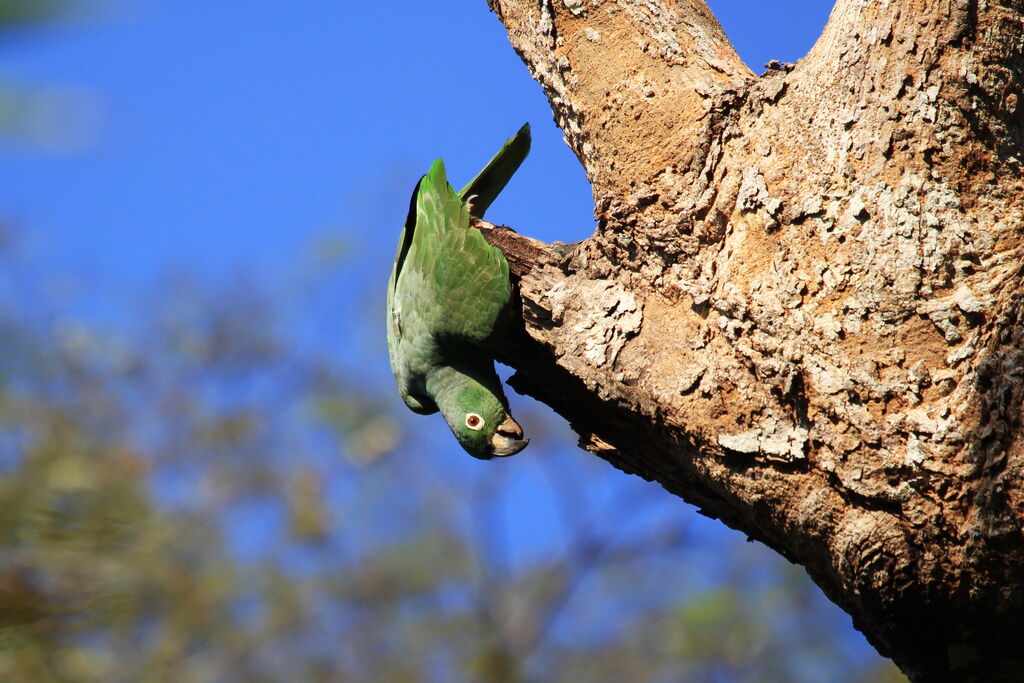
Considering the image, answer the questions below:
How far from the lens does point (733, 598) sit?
11.4 m

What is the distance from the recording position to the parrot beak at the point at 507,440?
14.6 ft

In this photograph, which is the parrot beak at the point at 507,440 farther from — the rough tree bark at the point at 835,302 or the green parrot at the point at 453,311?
the rough tree bark at the point at 835,302

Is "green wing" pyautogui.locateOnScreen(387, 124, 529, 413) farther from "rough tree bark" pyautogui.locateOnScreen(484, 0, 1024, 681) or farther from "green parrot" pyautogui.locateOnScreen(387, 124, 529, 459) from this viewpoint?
"rough tree bark" pyautogui.locateOnScreen(484, 0, 1024, 681)

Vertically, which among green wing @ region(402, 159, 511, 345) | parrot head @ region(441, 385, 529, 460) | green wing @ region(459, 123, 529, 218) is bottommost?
parrot head @ region(441, 385, 529, 460)

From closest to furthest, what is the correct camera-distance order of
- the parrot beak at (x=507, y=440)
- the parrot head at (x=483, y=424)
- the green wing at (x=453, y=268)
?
the green wing at (x=453, y=268)
the parrot head at (x=483, y=424)
the parrot beak at (x=507, y=440)

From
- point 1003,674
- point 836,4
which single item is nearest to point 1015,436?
point 1003,674

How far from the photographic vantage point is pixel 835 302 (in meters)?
2.66

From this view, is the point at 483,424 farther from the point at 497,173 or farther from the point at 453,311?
the point at 497,173

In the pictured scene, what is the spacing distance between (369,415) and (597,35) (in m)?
10.2

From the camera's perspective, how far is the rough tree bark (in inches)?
96.0

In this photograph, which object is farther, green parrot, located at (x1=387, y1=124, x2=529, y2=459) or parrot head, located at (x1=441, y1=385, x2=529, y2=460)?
parrot head, located at (x1=441, y1=385, x2=529, y2=460)

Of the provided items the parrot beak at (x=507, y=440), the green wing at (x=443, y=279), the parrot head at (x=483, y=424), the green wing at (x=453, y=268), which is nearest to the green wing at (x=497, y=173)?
the green wing at (x=443, y=279)

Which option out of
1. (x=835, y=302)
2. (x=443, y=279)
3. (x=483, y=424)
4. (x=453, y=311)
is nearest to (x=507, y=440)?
(x=483, y=424)

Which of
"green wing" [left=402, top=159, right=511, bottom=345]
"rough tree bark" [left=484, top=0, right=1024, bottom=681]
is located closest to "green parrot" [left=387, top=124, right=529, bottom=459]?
"green wing" [left=402, top=159, right=511, bottom=345]
